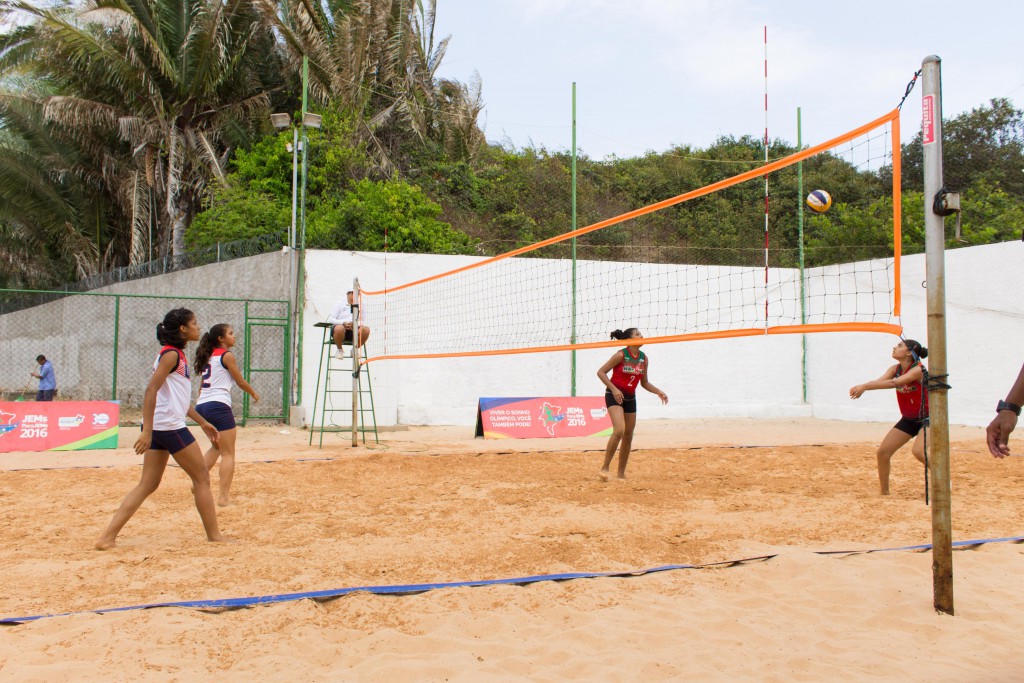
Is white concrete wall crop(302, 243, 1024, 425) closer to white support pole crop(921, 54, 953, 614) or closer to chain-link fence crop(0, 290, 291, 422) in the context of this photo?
chain-link fence crop(0, 290, 291, 422)

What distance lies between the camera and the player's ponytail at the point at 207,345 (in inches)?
218

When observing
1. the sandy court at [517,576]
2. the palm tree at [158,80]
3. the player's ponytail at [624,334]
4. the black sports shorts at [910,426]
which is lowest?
the sandy court at [517,576]

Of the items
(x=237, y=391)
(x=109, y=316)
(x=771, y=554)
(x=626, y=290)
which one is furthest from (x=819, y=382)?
(x=109, y=316)

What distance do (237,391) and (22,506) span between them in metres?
7.68

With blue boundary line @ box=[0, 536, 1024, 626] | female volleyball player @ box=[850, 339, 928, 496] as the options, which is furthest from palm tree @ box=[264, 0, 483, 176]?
blue boundary line @ box=[0, 536, 1024, 626]

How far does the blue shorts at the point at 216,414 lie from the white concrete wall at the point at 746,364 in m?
6.36

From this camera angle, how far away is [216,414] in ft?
19.4

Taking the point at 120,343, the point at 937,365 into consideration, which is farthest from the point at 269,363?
the point at 937,365

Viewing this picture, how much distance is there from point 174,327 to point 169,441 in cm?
66

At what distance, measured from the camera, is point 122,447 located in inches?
416

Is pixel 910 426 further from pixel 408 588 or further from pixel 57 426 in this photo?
pixel 57 426

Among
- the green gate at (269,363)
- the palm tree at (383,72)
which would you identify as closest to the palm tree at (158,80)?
the palm tree at (383,72)

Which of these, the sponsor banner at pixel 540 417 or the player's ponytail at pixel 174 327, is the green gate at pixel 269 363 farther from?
the player's ponytail at pixel 174 327

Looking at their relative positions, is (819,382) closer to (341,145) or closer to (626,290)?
(626,290)
